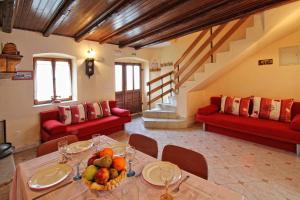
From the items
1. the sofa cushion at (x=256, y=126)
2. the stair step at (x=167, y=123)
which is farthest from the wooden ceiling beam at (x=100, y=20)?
the sofa cushion at (x=256, y=126)

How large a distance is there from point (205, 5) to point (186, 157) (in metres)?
2.49

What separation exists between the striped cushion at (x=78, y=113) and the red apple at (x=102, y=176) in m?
3.36

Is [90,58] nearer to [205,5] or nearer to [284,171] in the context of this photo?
[205,5]

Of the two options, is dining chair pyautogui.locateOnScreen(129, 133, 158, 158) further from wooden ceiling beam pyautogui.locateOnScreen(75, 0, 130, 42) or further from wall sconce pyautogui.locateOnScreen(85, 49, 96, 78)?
wall sconce pyautogui.locateOnScreen(85, 49, 96, 78)

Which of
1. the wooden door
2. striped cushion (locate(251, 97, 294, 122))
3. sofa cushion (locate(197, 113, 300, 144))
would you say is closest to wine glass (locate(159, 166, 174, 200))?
sofa cushion (locate(197, 113, 300, 144))

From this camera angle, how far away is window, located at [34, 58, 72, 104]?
411 cm

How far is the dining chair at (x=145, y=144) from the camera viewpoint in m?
1.83

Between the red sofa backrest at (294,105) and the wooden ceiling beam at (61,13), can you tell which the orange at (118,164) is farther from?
the red sofa backrest at (294,105)

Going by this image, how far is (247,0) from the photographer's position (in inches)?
107

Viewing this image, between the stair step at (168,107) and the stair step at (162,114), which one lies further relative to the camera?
the stair step at (168,107)

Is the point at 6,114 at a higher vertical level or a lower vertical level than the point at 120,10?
lower

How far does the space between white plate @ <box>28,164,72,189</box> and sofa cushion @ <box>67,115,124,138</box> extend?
2.38 meters

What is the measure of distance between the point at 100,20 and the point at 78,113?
86.1 inches

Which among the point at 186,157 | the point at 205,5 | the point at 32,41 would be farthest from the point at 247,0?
the point at 32,41
